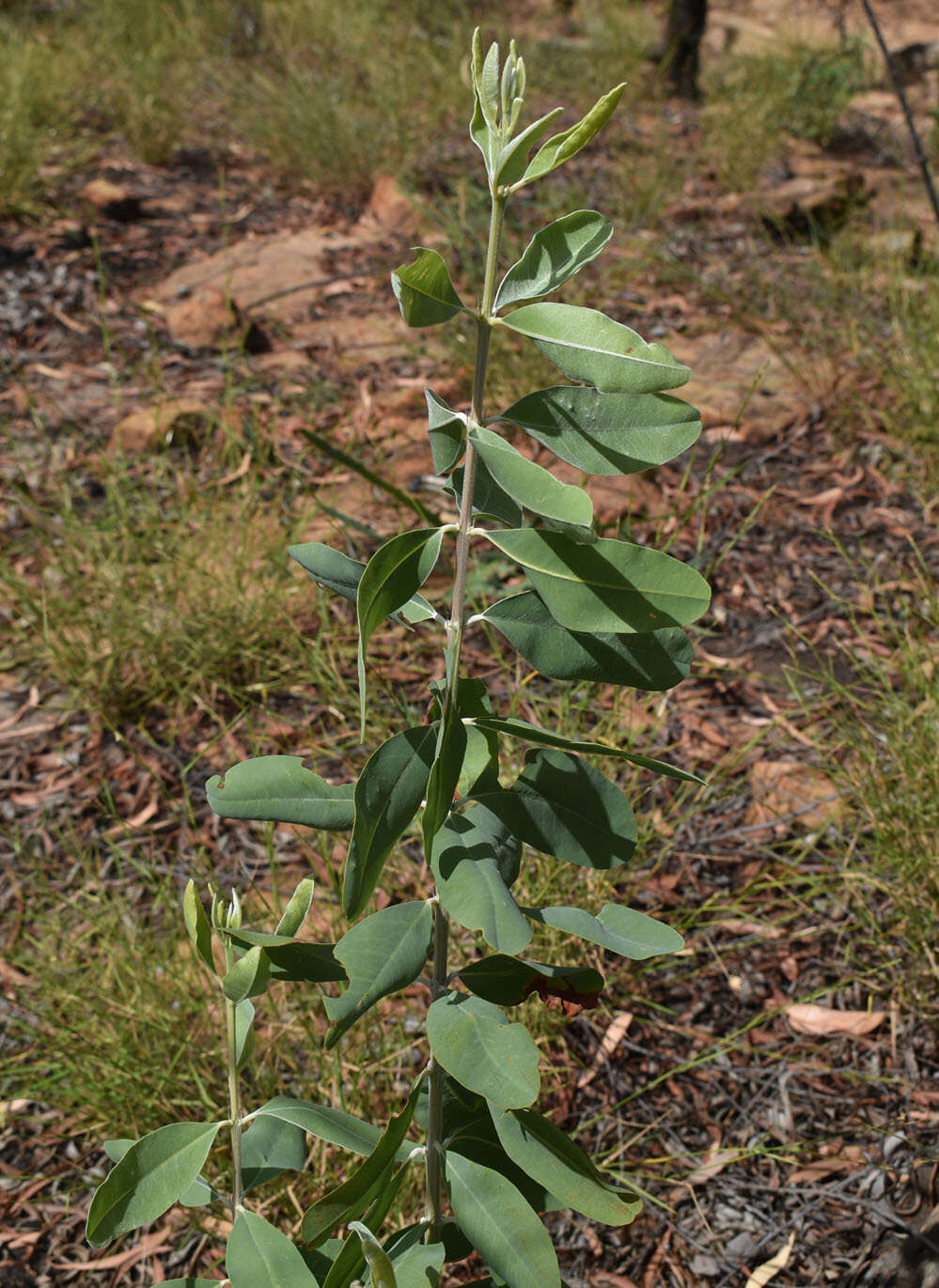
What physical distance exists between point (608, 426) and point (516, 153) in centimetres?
21

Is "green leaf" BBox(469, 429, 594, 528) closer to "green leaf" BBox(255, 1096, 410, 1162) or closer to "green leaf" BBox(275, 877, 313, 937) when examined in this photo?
"green leaf" BBox(275, 877, 313, 937)

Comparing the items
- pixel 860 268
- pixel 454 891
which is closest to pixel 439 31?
pixel 860 268

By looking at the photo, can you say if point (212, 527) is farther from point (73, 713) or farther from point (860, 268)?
point (860, 268)

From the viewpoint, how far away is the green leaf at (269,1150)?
1.03 metres

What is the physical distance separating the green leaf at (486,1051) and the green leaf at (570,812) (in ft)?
0.49

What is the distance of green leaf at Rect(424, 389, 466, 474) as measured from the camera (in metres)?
0.85

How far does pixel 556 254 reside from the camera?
2.66ft

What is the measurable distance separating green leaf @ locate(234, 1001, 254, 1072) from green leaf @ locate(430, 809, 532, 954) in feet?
0.79

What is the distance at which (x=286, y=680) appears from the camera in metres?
2.54

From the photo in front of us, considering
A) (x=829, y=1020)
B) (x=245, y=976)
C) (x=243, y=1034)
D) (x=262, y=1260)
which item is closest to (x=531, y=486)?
(x=245, y=976)

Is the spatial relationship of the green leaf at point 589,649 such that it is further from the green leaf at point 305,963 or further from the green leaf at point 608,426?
the green leaf at point 305,963

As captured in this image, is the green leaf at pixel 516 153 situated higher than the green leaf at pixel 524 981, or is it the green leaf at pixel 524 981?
the green leaf at pixel 516 153

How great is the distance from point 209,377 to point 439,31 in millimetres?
4847

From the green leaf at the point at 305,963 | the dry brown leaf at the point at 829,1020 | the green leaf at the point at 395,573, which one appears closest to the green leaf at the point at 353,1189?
the green leaf at the point at 305,963
